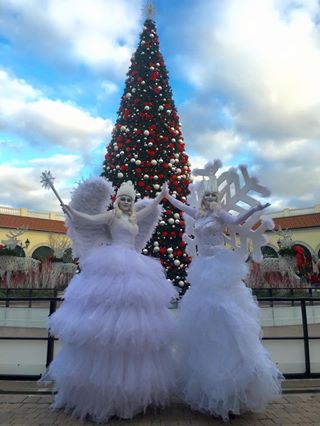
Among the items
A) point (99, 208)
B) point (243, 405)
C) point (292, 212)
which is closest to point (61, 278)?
point (99, 208)

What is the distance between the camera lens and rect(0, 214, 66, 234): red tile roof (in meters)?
29.3

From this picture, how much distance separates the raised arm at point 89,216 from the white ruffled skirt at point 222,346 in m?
1.04

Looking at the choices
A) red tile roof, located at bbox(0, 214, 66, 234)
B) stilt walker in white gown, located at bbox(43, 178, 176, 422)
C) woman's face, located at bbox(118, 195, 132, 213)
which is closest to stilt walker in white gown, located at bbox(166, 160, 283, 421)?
stilt walker in white gown, located at bbox(43, 178, 176, 422)

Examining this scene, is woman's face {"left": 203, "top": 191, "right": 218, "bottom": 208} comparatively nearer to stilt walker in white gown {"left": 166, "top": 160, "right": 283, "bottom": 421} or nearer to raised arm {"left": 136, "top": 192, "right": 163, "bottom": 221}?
stilt walker in white gown {"left": 166, "top": 160, "right": 283, "bottom": 421}

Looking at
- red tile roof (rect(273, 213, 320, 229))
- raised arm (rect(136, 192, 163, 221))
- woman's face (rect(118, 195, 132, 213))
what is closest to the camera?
woman's face (rect(118, 195, 132, 213))

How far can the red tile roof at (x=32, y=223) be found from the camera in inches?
1154

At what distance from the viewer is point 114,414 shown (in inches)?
127

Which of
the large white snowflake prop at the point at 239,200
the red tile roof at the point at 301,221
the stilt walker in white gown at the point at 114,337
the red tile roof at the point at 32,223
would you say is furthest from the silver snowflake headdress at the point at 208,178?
the red tile roof at the point at 301,221

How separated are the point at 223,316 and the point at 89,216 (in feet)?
5.33

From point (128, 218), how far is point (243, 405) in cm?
202

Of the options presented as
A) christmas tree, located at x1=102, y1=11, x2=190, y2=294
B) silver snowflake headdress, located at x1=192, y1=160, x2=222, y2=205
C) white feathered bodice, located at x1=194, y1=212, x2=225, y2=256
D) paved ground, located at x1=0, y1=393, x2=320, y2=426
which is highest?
christmas tree, located at x1=102, y1=11, x2=190, y2=294

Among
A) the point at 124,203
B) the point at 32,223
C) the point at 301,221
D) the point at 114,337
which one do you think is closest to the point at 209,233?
the point at 124,203

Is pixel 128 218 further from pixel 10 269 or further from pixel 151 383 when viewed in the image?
pixel 10 269

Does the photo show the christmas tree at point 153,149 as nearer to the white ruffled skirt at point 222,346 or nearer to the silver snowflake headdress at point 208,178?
the silver snowflake headdress at point 208,178
